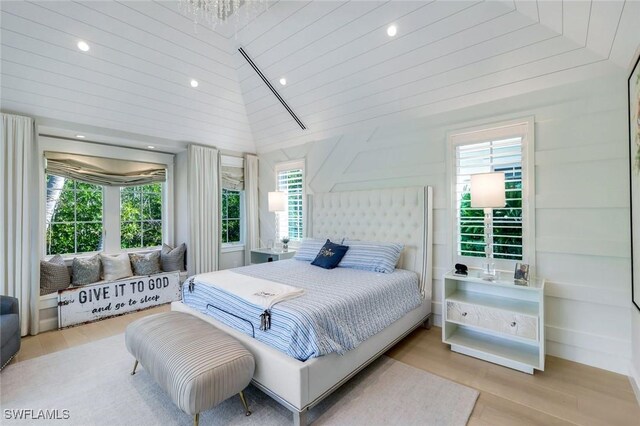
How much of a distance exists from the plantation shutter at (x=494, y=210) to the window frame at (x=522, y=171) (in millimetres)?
32

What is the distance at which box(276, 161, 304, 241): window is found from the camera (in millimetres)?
4770

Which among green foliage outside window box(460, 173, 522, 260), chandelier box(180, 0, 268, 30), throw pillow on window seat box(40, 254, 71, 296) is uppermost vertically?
chandelier box(180, 0, 268, 30)

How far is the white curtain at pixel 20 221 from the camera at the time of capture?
300 cm

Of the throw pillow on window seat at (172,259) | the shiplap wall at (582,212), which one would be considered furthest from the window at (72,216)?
the shiplap wall at (582,212)

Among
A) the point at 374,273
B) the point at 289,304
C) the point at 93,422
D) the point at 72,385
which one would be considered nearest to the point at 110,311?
the point at 72,385

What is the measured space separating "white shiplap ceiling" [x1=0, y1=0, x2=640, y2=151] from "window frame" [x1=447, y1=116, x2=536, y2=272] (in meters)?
0.30

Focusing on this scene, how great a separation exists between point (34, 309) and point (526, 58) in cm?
545

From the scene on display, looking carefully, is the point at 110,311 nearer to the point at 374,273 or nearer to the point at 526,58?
the point at 374,273

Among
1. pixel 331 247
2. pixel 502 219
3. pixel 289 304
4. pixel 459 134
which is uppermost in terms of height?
pixel 459 134

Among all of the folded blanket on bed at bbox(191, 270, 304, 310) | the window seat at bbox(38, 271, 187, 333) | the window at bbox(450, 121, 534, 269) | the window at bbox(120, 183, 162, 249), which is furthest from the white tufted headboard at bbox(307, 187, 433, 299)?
the window seat at bbox(38, 271, 187, 333)

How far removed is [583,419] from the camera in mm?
1836

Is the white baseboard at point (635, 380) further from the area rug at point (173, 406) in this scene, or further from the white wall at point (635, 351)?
the area rug at point (173, 406)

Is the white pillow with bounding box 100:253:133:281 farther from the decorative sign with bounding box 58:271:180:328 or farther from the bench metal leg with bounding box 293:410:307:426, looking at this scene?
the bench metal leg with bounding box 293:410:307:426

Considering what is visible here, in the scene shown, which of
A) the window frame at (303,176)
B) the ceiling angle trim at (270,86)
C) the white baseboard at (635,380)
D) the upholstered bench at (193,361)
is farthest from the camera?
the window frame at (303,176)
